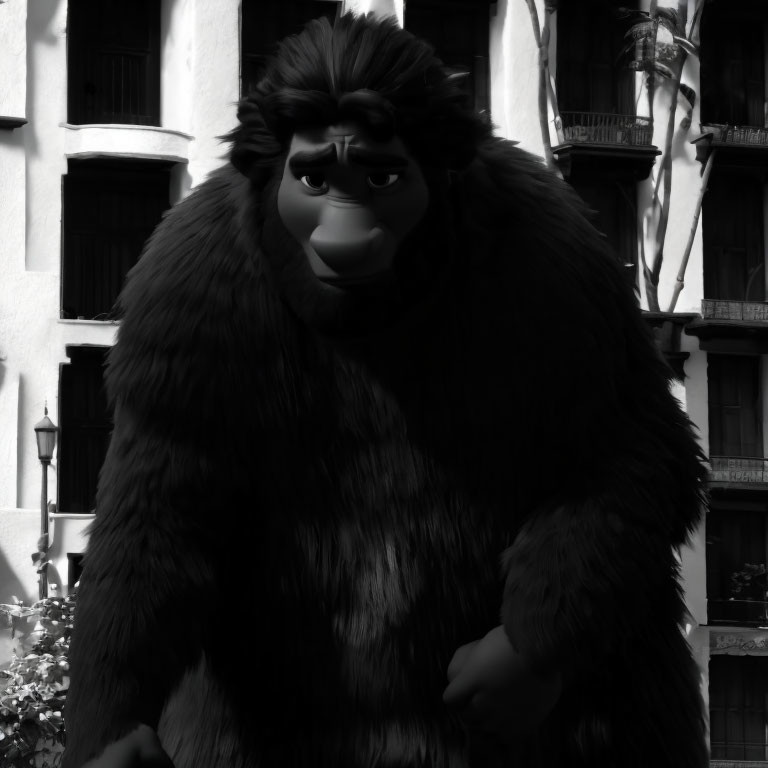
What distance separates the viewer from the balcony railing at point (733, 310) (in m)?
27.1

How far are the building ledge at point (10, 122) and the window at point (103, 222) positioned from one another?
824 millimetres

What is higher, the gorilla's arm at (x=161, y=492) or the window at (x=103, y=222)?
the window at (x=103, y=222)

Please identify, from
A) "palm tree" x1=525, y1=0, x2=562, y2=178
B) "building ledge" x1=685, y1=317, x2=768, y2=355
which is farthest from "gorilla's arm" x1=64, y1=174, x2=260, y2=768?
"building ledge" x1=685, y1=317, x2=768, y2=355

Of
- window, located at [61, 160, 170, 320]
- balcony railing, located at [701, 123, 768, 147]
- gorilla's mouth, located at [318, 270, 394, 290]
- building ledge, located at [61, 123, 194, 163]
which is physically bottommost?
gorilla's mouth, located at [318, 270, 394, 290]

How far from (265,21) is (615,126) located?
5.36 m

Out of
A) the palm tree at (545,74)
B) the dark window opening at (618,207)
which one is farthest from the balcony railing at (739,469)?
the palm tree at (545,74)

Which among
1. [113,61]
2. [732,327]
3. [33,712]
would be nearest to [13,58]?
[113,61]

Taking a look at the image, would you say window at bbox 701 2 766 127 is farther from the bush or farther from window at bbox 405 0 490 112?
the bush

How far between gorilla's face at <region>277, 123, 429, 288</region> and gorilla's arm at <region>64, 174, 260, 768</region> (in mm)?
201

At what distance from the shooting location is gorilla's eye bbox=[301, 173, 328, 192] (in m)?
2.84

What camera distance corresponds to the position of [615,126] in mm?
26594

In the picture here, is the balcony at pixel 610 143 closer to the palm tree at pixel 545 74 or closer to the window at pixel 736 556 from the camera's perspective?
the palm tree at pixel 545 74

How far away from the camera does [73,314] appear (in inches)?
952

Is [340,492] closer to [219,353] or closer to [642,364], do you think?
[219,353]
